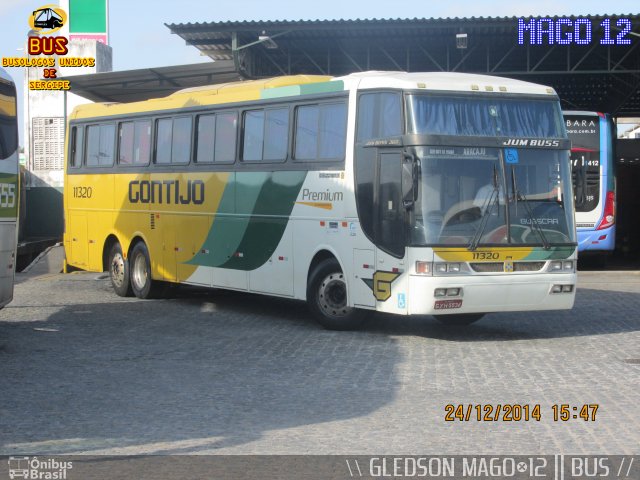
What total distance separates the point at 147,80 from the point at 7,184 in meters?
12.8

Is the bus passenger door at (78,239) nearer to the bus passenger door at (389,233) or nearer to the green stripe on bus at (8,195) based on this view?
the green stripe on bus at (8,195)

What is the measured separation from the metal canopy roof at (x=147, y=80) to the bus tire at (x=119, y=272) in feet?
16.7

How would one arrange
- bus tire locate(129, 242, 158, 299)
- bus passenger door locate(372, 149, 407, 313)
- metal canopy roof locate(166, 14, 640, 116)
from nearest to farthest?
bus passenger door locate(372, 149, 407, 313) < bus tire locate(129, 242, 158, 299) < metal canopy roof locate(166, 14, 640, 116)

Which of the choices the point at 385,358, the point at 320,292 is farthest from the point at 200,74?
the point at 385,358

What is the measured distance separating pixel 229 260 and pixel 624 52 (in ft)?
62.9

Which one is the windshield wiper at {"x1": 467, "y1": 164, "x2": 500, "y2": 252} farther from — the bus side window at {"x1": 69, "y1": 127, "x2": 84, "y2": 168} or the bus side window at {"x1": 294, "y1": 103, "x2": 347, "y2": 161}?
the bus side window at {"x1": 69, "y1": 127, "x2": 84, "y2": 168}

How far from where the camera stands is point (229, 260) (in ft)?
58.1

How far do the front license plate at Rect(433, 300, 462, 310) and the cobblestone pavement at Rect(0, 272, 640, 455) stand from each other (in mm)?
472

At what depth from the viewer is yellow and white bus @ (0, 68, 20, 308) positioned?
13.8 meters

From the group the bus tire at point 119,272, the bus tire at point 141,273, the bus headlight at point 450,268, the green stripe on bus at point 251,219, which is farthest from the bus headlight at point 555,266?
the bus tire at point 119,272

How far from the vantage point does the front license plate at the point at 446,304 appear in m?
13.7

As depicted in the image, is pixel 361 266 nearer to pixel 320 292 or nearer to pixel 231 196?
pixel 320 292

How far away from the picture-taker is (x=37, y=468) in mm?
7422
